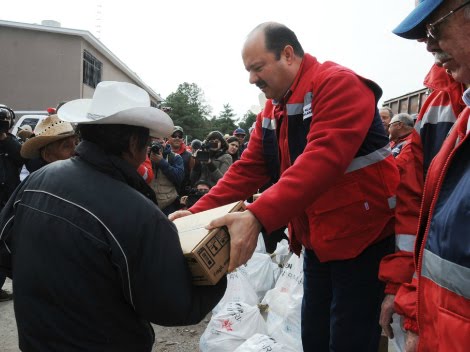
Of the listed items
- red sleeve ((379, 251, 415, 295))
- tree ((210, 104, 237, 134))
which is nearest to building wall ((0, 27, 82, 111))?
red sleeve ((379, 251, 415, 295))

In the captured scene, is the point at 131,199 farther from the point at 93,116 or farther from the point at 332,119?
the point at 332,119

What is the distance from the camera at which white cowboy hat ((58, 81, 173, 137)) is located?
1.51 metres

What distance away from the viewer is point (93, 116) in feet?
4.96

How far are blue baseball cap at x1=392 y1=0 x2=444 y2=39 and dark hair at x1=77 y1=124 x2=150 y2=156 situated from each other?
100 cm

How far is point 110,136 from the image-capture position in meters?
1.54

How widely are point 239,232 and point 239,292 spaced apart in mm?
2539

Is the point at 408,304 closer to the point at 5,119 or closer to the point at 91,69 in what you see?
the point at 5,119

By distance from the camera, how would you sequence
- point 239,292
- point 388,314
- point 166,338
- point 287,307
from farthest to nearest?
point 239,292
point 166,338
point 287,307
point 388,314

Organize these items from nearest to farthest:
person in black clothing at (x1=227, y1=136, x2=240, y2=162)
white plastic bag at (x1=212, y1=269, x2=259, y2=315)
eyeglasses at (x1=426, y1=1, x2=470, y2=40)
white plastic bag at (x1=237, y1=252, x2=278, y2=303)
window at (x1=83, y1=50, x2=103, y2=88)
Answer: eyeglasses at (x1=426, y1=1, x2=470, y2=40) < white plastic bag at (x1=212, y1=269, x2=259, y2=315) < white plastic bag at (x1=237, y1=252, x2=278, y2=303) < person in black clothing at (x1=227, y1=136, x2=240, y2=162) < window at (x1=83, y1=50, x2=103, y2=88)

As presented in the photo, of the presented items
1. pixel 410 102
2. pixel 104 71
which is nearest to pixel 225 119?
pixel 104 71

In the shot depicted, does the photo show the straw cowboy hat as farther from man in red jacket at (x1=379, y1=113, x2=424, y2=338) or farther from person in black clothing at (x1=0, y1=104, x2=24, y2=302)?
man in red jacket at (x1=379, y1=113, x2=424, y2=338)

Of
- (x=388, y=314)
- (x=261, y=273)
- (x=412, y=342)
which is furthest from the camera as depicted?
(x=261, y=273)

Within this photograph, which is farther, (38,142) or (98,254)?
(38,142)

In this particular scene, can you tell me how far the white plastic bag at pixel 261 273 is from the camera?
14.1ft
